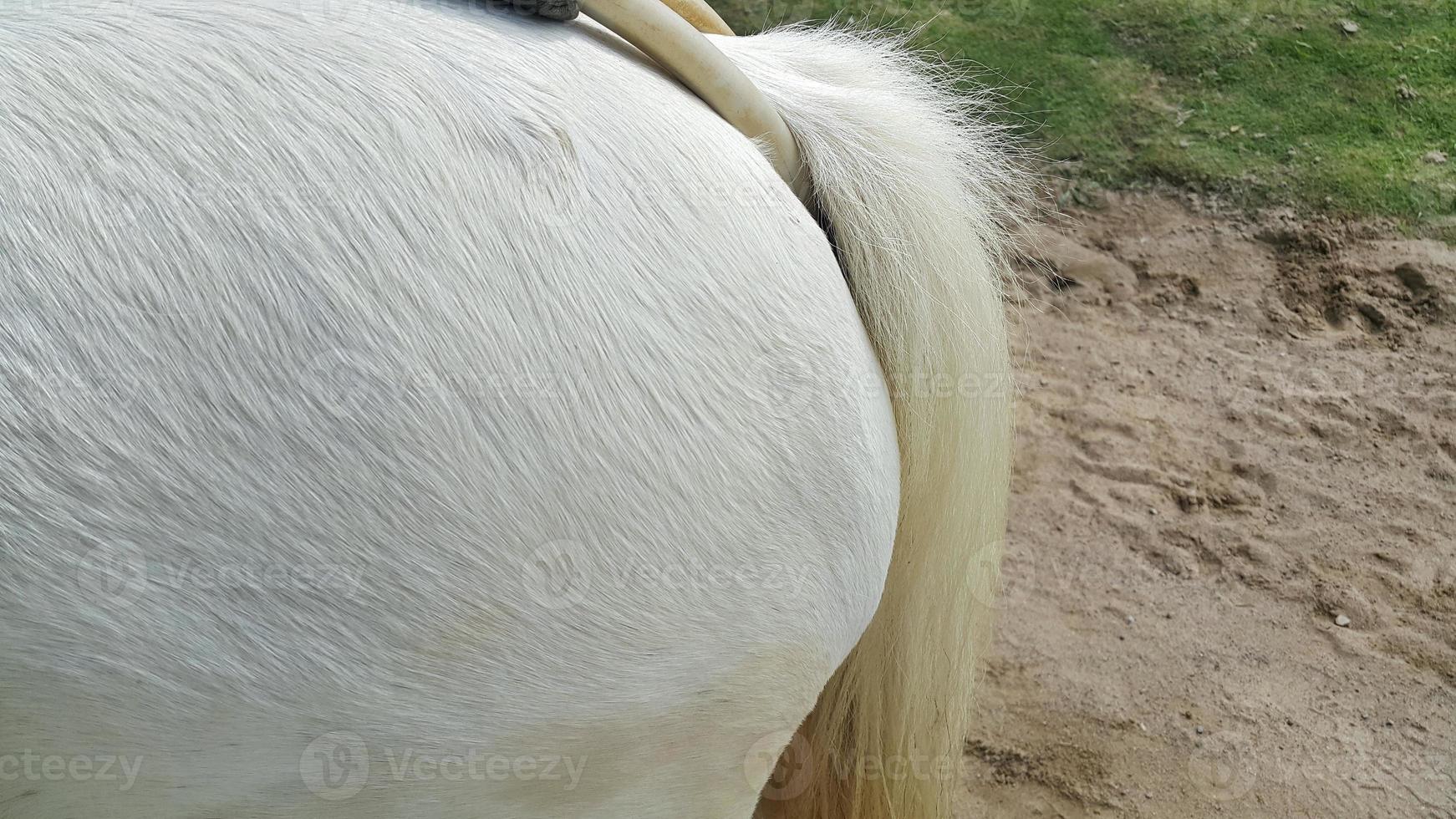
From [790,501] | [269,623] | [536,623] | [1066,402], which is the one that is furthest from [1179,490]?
[269,623]

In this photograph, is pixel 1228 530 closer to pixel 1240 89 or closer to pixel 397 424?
pixel 1240 89

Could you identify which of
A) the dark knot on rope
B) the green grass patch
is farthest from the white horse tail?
the green grass patch

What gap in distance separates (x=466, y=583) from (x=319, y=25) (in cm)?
50

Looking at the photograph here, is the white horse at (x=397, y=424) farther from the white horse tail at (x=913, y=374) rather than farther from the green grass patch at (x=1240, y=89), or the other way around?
the green grass patch at (x=1240, y=89)

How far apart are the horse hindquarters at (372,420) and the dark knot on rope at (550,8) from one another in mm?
36

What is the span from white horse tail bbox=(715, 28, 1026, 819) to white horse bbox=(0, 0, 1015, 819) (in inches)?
5.5

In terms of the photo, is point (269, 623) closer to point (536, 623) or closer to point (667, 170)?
point (536, 623)

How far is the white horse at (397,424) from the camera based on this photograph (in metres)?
0.76

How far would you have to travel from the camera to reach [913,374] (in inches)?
45.1

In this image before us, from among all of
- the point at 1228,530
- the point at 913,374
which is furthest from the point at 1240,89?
the point at 913,374

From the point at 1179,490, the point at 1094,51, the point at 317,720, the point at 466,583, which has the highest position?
the point at 1094,51

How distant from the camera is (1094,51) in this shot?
403cm

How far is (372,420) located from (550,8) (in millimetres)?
448

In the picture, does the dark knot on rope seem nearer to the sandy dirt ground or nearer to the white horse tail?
the white horse tail
